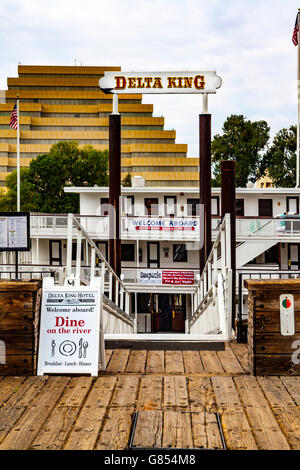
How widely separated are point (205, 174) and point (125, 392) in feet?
35.8

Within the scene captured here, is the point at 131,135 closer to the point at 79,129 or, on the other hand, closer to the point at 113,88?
the point at 79,129

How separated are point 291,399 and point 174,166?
9093 cm

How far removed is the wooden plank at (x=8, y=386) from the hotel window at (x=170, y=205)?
79.7 ft

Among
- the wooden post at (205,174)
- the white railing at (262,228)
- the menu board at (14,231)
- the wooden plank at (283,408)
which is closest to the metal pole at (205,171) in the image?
the wooden post at (205,174)

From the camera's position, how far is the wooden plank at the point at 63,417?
406 centimetres

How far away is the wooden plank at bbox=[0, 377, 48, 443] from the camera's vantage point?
4453mm

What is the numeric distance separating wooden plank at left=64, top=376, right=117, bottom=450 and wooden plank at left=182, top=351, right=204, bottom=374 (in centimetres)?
87

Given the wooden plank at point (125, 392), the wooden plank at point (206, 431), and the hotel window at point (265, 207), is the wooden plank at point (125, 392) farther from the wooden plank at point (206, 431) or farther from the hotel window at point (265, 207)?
the hotel window at point (265, 207)

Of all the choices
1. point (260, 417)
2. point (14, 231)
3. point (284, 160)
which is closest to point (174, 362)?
point (260, 417)

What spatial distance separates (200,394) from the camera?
5250 mm

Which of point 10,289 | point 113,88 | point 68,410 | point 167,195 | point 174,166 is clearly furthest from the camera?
point 174,166

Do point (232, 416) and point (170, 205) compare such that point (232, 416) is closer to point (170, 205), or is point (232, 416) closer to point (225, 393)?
point (225, 393)

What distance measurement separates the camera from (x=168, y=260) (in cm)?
3072
